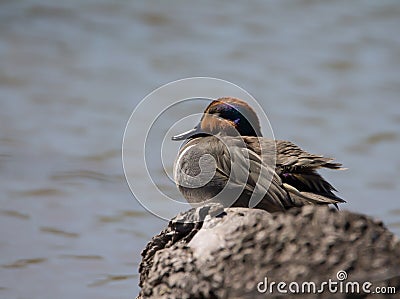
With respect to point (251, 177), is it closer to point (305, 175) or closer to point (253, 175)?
point (253, 175)

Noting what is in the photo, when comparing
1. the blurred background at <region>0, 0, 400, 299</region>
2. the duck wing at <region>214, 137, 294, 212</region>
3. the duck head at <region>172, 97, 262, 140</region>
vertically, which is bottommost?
the duck wing at <region>214, 137, 294, 212</region>

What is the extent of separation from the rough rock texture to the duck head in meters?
1.63

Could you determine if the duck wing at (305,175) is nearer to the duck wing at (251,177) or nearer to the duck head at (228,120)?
the duck wing at (251,177)

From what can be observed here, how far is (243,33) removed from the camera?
36.1ft

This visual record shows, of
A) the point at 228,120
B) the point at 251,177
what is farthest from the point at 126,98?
the point at 251,177

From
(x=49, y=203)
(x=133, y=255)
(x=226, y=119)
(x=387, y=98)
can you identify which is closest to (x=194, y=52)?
(x=387, y=98)

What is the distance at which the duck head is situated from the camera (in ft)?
15.3

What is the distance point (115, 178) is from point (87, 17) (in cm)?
439

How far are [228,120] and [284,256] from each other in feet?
6.47

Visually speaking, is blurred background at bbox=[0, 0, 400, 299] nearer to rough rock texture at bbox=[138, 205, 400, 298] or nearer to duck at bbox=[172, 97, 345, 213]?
duck at bbox=[172, 97, 345, 213]

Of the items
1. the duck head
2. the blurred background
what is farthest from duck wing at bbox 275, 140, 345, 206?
the blurred background

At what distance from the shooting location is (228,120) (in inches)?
183

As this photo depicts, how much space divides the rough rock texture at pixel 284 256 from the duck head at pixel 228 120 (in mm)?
1626

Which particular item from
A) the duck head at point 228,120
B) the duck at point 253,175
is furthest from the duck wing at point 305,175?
the duck head at point 228,120
